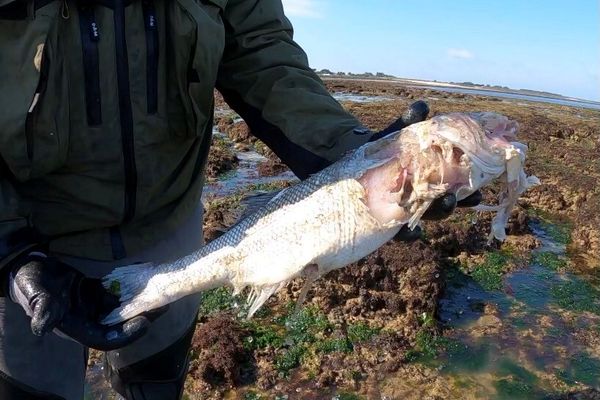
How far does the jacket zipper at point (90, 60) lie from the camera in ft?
8.46

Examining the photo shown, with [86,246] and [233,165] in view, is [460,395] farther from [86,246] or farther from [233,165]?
[233,165]

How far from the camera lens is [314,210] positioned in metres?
3.00

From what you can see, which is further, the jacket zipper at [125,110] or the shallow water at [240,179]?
the shallow water at [240,179]

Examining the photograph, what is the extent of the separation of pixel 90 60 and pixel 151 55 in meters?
0.29

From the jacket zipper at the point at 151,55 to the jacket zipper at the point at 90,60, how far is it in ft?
0.76

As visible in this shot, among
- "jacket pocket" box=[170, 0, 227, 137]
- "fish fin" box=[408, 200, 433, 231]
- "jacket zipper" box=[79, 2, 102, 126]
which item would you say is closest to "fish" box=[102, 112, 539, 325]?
"fish fin" box=[408, 200, 433, 231]

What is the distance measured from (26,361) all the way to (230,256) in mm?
1181

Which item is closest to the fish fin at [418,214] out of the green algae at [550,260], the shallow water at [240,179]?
the green algae at [550,260]

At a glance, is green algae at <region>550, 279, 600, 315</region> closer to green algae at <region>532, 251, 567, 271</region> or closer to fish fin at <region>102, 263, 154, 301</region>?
green algae at <region>532, 251, 567, 271</region>

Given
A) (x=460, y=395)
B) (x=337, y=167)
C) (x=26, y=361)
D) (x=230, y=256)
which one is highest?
(x=337, y=167)

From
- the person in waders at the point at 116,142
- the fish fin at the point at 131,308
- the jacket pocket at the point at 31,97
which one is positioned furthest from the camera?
the fish fin at the point at 131,308

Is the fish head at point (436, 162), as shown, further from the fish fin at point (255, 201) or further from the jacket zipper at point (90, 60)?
the jacket zipper at point (90, 60)

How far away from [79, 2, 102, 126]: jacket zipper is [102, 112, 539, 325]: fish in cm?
87

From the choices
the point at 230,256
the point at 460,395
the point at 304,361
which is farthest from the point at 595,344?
the point at 230,256
